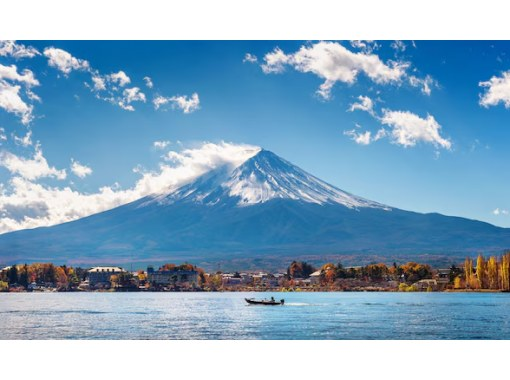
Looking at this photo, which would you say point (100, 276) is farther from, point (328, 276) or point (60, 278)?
point (328, 276)

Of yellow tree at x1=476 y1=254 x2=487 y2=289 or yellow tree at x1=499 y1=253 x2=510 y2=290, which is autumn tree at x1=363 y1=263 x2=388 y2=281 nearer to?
yellow tree at x1=476 y1=254 x2=487 y2=289

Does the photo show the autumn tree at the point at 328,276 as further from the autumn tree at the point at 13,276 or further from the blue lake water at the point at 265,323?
the blue lake water at the point at 265,323

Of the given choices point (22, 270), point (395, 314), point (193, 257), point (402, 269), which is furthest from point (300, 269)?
point (395, 314)

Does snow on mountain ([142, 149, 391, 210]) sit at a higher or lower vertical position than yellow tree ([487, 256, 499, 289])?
higher

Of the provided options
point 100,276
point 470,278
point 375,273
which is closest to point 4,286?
point 100,276

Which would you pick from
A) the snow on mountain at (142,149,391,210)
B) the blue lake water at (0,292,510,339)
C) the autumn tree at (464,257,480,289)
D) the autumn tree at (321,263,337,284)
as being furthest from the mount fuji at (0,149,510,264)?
the blue lake water at (0,292,510,339)

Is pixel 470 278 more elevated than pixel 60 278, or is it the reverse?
pixel 60 278

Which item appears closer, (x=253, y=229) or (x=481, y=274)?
(x=481, y=274)

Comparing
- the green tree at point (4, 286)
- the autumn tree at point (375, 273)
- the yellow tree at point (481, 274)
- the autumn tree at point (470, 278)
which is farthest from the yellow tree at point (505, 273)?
the green tree at point (4, 286)
